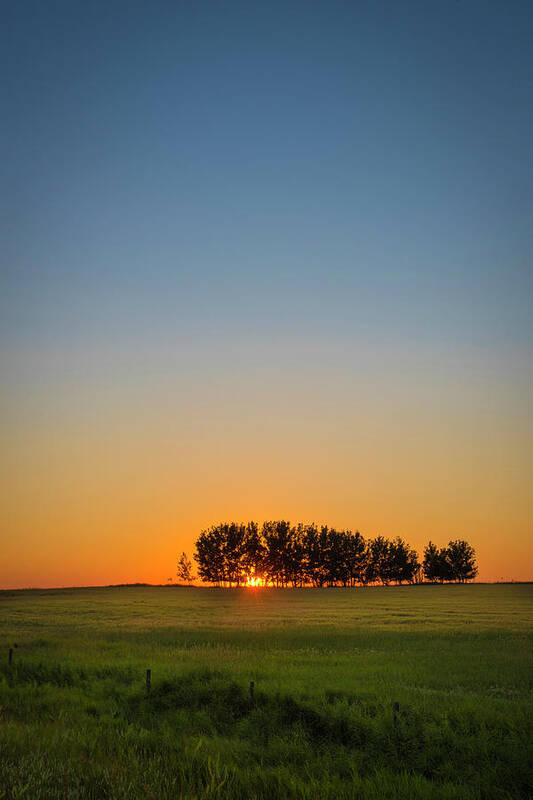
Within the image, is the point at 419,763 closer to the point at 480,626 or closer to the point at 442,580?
the point at 480,626

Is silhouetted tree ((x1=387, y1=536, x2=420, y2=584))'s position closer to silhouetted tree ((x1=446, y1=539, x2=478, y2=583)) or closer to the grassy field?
silhouetted tree ((x1=446, y1=539, x2=478, y2=583))

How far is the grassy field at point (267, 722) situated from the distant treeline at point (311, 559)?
157009 millimetres

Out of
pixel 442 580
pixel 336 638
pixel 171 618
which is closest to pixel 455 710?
pixel 336 638

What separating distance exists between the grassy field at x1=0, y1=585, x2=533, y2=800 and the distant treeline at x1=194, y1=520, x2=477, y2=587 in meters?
157

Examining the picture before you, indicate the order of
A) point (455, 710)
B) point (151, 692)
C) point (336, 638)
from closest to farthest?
point (455, 710) → point (151, 692) → point (336, 638)

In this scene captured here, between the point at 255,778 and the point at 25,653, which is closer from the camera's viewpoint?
the point at 255,778

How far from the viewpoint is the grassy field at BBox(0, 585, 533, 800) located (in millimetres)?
11859

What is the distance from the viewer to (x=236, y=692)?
19.0m

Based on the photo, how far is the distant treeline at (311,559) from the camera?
609 feet

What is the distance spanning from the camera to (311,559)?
189625mm

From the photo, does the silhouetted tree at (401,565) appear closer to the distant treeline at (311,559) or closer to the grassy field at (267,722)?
the distant treeline at (311,559)

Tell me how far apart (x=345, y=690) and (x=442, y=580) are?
627ft

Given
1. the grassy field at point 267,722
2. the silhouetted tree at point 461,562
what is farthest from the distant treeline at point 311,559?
the grassy field at point 267,722

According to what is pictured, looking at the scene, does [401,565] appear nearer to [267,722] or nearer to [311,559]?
[311,559]
